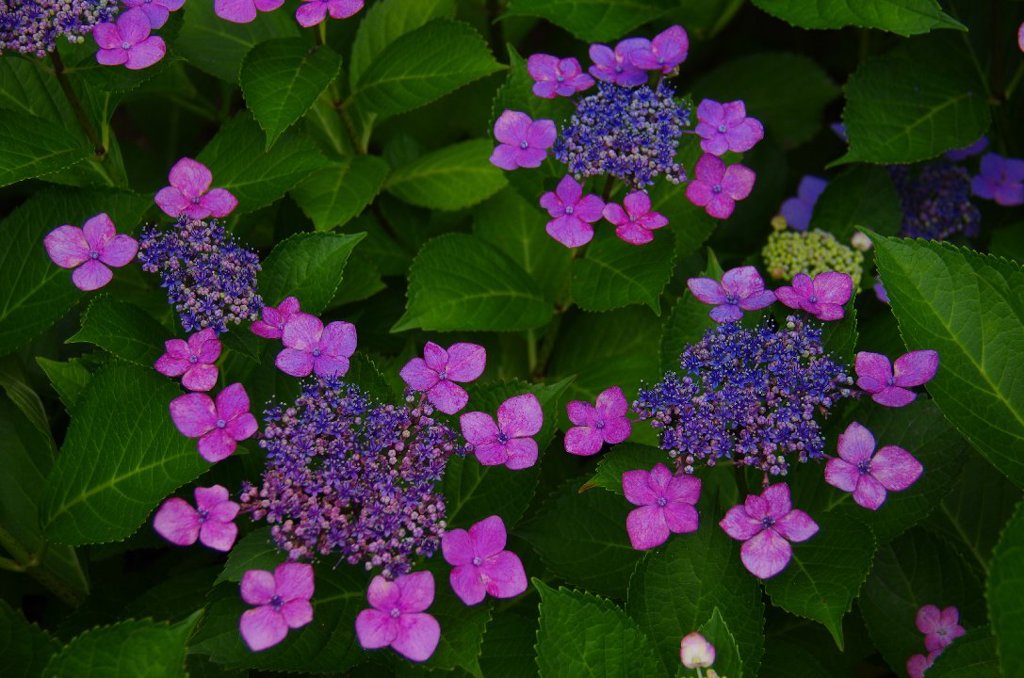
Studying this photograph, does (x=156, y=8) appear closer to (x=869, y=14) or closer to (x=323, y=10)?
(x=323, y=10)

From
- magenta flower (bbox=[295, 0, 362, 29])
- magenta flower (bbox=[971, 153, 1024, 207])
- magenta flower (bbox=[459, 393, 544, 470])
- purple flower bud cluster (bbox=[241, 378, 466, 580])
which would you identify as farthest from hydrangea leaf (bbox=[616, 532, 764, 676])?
magenta flower (bbox=[971, 153, 1024, 207])

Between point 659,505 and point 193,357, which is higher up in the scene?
point 193,357

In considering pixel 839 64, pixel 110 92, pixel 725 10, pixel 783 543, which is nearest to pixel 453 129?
pixel 725 10

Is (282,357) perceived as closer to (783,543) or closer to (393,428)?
(393,428)

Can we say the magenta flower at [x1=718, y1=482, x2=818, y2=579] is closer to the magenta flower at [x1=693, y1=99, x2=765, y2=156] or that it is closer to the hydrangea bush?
the hydrangea bush

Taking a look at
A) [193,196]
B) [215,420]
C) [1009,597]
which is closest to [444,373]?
[215,420]

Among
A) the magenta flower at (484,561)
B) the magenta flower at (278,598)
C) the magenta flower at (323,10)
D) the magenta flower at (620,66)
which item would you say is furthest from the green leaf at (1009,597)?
the magenta flower at (323,10)
